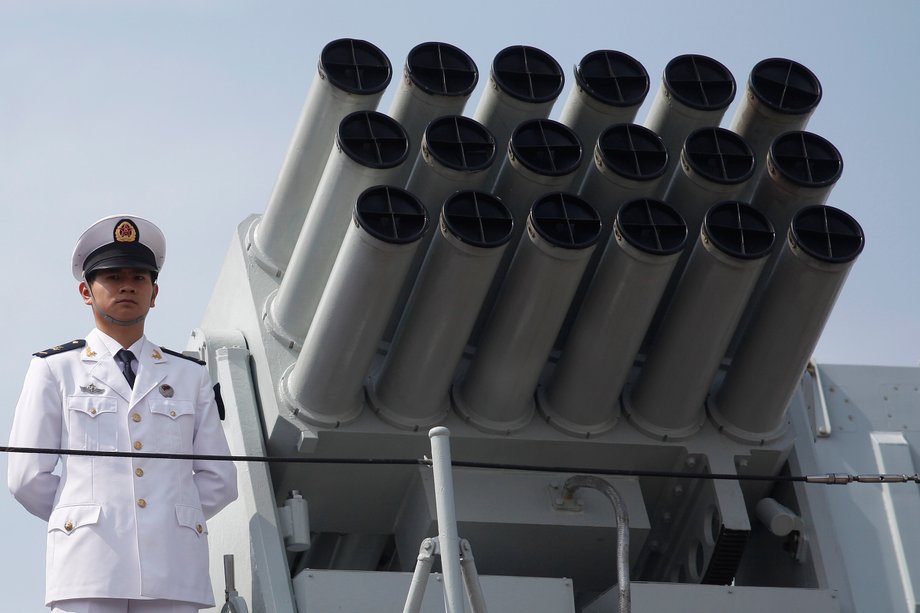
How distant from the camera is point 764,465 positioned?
25.3ft

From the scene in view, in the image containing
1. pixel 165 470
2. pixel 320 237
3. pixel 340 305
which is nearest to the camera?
pixel 165 470

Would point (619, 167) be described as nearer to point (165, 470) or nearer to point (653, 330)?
point (653, 330)

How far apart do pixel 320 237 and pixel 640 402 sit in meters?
1.54

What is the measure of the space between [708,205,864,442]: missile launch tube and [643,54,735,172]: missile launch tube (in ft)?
2.32

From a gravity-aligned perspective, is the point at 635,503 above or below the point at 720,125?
below

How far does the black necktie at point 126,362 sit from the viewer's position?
6238mm

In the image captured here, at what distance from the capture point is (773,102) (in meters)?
7.75

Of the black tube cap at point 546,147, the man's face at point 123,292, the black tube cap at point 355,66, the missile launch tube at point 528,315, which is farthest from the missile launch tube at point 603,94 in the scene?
the man's face at point 123,292

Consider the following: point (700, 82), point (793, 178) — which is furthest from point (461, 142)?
point (793, 178)

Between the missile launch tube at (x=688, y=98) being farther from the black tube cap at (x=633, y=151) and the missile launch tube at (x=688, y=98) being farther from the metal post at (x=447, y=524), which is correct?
the metal post at (x=447, y=524)

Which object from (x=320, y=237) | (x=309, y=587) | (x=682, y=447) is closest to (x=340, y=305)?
(x=320, y=237)

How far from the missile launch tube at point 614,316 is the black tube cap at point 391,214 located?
83 cm

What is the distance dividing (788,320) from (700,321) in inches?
14.9

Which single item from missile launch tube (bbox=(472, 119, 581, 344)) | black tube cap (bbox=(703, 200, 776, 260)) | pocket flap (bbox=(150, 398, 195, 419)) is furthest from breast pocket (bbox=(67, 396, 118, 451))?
black tube cap (bbox=(703, 200, 776, 260))
